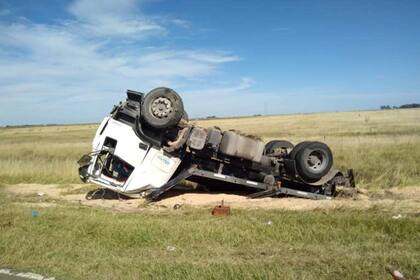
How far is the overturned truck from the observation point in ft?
33.7

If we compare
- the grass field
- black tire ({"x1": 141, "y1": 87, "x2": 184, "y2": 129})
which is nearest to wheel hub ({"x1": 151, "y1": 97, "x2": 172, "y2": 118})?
black tire ({"x1": 141, "y1": 87, "x2": 184, "y2": 129})

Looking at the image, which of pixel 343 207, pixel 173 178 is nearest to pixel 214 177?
pixel 173 178

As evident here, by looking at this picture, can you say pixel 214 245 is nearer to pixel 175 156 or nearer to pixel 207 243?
pixel 207 243

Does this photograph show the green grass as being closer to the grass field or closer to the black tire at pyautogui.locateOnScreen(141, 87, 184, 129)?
the grass field

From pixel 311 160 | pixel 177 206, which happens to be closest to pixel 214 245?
pixel 177 206

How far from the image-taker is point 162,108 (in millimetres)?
10203

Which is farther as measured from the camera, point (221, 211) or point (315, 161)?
point (315, 161)

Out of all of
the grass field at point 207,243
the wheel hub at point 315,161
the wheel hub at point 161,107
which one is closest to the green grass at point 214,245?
the grass field at point 207,243

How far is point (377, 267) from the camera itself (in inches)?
203

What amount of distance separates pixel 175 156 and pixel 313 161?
10.2 feet

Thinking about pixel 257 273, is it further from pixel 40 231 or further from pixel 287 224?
pixel 40 231

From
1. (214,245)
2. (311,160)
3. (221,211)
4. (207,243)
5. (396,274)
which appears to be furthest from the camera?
(311,160)

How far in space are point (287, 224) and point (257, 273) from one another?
2591 millimetres

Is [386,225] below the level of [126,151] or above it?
below
